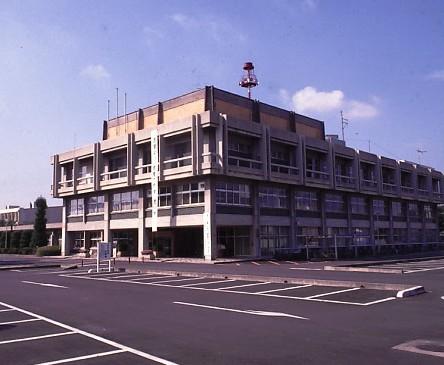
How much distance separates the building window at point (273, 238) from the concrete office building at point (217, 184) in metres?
0.13

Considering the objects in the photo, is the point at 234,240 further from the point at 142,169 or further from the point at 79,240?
the point at 79,240

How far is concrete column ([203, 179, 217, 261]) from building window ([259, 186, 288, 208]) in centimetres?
562

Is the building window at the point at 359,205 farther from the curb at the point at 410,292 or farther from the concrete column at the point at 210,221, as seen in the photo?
the curb at the point at 410,292

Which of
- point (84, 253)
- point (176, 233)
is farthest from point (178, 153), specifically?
point (84, 253)

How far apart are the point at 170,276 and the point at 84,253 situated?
31.1 metres

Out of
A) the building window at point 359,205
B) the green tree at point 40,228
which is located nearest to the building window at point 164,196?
the building window at point 359,205

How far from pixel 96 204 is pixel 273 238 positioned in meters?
19.0

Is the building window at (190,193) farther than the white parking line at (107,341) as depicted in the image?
Yes

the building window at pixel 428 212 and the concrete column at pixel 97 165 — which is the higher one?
the concrete column at pixel 97 165

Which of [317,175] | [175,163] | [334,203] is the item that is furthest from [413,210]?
[175,163]

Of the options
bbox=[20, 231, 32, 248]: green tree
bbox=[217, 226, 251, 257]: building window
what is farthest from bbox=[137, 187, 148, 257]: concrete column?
bbox=[20, 231, 32, 248]: green tree

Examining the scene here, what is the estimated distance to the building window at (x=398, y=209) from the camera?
204ft

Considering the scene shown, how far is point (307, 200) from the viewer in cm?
4838

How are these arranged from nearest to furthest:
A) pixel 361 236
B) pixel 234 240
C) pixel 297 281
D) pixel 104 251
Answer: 1. pixel 297 281
2. pixel 104 251
3. pixel 234 240
4. pixel 361 236
